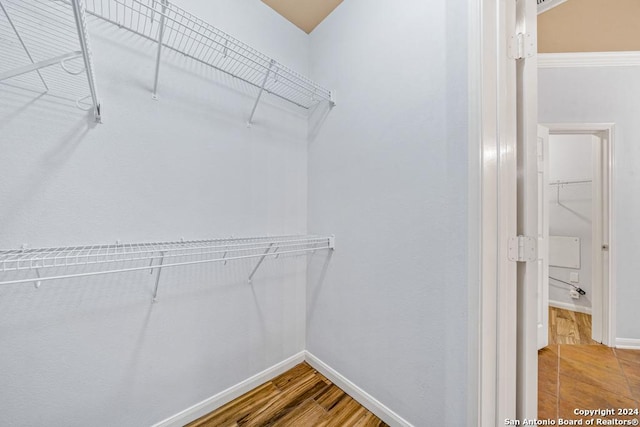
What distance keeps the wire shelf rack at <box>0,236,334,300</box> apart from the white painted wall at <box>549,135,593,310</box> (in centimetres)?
330

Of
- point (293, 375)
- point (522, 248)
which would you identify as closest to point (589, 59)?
point (522, 248)

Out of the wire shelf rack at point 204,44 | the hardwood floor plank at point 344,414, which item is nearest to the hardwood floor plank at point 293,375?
the hardwood floor plank at point 344,414

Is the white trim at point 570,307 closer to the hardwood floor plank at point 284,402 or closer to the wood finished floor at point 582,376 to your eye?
the wood finished floor at point 582,376

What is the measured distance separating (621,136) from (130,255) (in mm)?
3793

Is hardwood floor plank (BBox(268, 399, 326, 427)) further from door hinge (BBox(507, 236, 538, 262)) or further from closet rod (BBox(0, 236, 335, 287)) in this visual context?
door hinge (BBox(507, 236, 538, 262))

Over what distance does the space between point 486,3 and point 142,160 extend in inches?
61.1

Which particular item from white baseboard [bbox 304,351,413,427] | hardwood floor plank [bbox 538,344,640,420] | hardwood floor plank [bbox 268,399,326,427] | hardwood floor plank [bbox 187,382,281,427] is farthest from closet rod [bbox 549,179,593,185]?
hardwood floor plank [bbox 187,382,281,427]

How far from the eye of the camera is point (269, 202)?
157 centimetres

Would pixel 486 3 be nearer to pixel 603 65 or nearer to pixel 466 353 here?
pixel 466 353

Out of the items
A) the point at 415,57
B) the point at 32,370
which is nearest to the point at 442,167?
the point at 415,57

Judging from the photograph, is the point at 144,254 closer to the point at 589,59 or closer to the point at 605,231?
the point at 605,231

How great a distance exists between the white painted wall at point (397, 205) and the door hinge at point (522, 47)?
18 cm

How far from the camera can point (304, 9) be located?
5.26 feet

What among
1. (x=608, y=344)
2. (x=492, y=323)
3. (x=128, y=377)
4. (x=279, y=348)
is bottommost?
(x=608, y=344)
